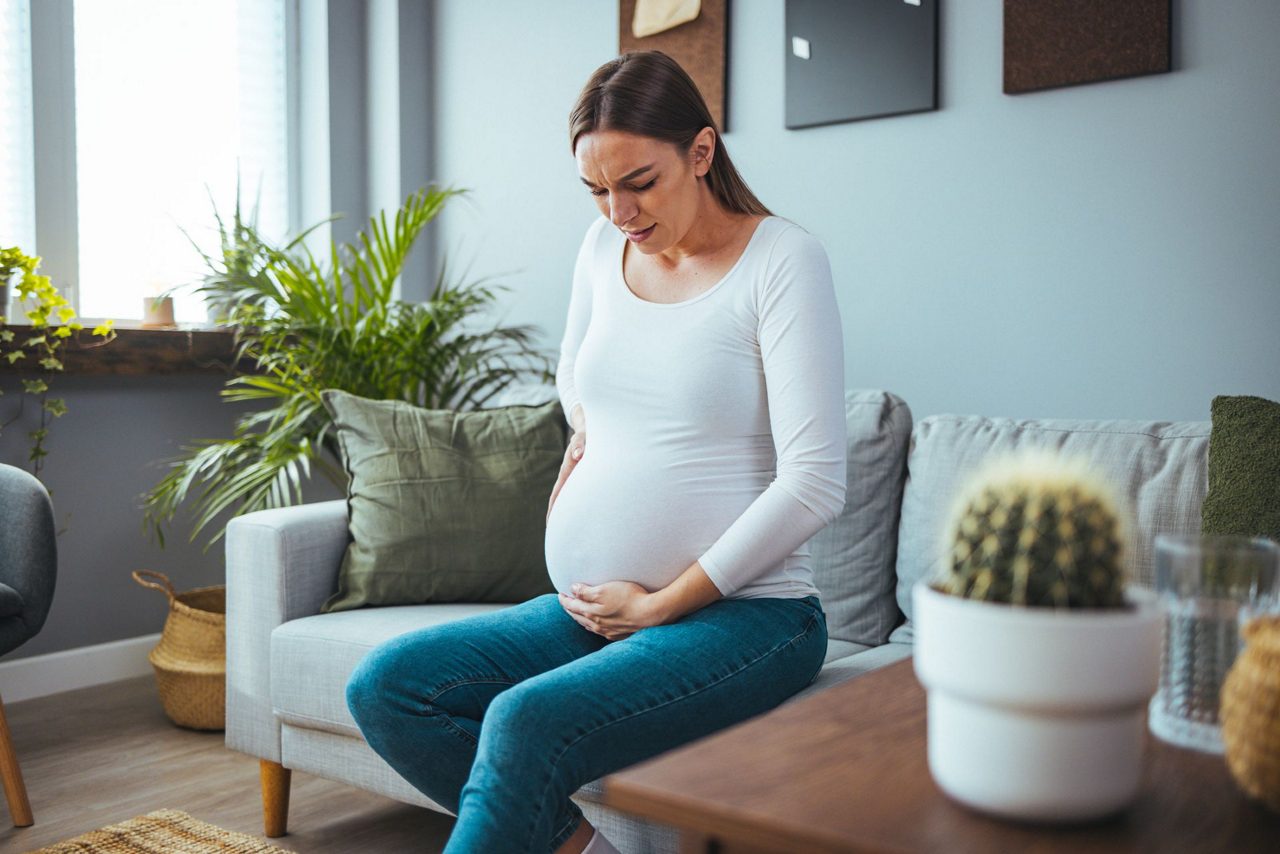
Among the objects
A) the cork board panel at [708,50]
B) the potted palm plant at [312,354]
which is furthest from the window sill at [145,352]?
the cork board panel at [708,50]

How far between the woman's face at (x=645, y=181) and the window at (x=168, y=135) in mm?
1765

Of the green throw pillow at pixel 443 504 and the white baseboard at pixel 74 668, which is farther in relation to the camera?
the white baseboard at pixel 74 668

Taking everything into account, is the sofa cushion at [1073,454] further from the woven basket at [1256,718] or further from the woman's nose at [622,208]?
the woven basket at [1256,718]

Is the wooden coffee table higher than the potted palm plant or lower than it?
lower

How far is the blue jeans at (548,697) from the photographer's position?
3.55 feet

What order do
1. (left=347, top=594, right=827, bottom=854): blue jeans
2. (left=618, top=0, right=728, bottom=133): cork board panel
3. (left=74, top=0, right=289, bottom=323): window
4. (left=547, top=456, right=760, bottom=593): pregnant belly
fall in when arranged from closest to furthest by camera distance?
(left=347, top=594, right=827, bottom=854): blue jeans, (left=547, top=456, right=760, bottom=593): pregnant belly, (left=618, top=0, right=728, bottom=133): cork board panel, (left=74, top=0, right=289, bottom=323): window

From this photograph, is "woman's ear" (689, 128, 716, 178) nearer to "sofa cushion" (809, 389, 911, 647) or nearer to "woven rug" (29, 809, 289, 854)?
"sofa cushion" (809, 389, 911, 647)

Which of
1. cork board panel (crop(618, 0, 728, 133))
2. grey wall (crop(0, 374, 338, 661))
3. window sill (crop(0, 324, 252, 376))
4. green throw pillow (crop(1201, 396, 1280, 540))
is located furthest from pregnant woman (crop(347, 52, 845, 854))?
grey wall (crop(0, 374, 338, 661))

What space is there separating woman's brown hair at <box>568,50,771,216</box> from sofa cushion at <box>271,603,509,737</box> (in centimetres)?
84

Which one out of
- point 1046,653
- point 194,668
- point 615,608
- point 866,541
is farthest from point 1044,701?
point 194,668

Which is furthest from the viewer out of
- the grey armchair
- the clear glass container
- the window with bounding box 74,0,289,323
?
the window with bounding box 74,0,289,323

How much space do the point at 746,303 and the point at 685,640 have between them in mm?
435

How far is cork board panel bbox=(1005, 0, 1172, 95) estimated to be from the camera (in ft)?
6.70

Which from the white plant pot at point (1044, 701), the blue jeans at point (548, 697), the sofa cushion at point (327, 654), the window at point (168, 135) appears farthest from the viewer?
the window at point (168, 135)
